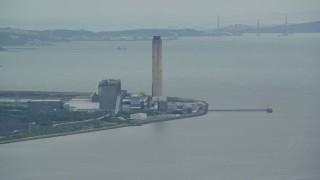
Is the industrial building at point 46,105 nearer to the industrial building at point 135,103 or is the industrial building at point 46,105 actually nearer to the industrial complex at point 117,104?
the industrial complex at point 117,104

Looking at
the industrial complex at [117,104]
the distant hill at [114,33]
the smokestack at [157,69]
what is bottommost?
the distant hill at [114,33]

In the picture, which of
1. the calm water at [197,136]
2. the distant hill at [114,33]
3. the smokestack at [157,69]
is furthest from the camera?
the distant hill at [114,33]

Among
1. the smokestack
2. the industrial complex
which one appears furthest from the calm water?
the smokestack

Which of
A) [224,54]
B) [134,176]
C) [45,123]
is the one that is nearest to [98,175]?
[134,176]

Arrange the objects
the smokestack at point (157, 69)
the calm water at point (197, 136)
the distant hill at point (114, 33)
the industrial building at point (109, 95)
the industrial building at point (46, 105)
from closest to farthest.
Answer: the calm water at point (197, 136)
the industrial building at point (46, 105)
the industrial building at point (109, 95)
the smokestack at point (157, 69)
the distant hill at point (114, 33)

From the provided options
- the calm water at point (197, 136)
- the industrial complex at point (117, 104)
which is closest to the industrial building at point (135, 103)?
the industrial complex at point (117, 104)

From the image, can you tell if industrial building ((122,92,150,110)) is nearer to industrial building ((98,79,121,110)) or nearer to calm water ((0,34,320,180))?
industrial building ((98,79,121,110))
